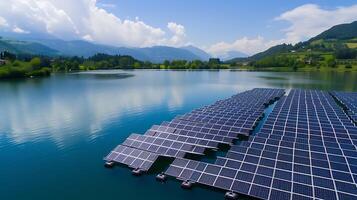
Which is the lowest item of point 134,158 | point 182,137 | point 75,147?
point 75,147

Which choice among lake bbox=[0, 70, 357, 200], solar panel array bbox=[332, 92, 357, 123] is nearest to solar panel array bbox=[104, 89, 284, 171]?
lake bbox=[0, 70, 357, 200]

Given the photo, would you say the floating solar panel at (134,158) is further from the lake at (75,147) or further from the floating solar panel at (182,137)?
the floating solar panel at (182,137)

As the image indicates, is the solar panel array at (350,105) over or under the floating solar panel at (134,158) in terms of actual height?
over

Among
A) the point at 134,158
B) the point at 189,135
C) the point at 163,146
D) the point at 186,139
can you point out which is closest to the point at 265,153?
the point at 186,139

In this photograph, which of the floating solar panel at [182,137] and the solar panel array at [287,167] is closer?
the solar panel array at [287,167]

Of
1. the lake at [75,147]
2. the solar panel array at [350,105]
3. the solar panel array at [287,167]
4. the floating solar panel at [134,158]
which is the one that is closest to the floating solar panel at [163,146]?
the floating solar panel at [134,158]

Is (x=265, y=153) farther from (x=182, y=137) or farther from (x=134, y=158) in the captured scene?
(x=134, y=158)

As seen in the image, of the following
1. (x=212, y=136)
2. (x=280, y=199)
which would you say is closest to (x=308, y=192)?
(x=280, y=199)

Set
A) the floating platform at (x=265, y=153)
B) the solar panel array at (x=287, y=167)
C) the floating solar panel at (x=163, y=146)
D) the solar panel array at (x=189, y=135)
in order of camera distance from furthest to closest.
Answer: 1. the floating solar panel at (x=163, y=146)
2. the solar panel array at (x=189, y=135)
3. the floating platform at (x=265, y=153)
4. the solar panel array at (x=287, y=167)
